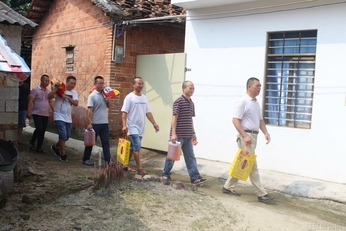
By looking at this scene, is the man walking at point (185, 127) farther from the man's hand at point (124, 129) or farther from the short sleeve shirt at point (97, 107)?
the short sleeve shirt at point (97, 107)

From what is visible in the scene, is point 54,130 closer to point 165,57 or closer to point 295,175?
point 165,57

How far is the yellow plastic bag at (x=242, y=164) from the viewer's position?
5.52m

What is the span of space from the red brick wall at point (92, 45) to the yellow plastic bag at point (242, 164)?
4595 millimetres

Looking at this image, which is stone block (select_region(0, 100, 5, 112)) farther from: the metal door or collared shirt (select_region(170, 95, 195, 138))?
the metal door

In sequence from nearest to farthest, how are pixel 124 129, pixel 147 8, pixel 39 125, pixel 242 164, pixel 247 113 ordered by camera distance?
pixel 242 164
pixel 247 113
pixel 124 129
pixel 39 125
pixel 147 8

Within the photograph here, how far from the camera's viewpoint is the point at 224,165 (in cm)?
748

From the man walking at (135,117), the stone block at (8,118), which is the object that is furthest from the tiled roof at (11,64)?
the stone block at (8,118)

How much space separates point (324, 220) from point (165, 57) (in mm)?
5101

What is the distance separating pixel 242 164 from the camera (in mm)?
5551

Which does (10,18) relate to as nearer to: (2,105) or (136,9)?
(2,105)

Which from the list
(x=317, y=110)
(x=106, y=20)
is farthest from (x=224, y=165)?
(x=106, y=20)

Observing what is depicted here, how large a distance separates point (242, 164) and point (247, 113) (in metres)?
0.74

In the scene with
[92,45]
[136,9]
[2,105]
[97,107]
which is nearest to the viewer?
[2,105]

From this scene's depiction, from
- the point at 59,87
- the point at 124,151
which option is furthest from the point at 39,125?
the point at 124,151
